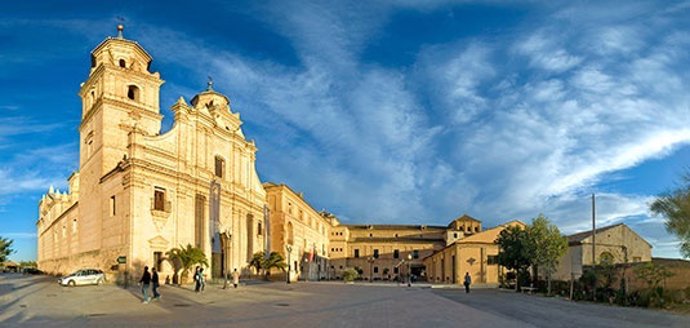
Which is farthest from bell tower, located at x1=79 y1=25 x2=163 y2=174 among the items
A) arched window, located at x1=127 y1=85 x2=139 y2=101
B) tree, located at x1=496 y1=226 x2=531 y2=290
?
tree, located at x1=496 y1=226 x2=531 y2=290

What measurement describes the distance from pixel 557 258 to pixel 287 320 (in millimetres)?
27825

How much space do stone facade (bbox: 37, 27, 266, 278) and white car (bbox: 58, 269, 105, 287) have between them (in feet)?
4.11

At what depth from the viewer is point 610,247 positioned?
44.7 m

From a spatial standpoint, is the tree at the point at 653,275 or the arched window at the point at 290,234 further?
the arched window at the point at 290,234

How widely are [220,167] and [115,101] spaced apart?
41.6ft

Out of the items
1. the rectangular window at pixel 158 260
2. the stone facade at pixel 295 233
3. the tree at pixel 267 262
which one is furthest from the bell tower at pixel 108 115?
the stone facade at pixel 295 233

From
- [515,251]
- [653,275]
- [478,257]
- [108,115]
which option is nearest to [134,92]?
[108,115]

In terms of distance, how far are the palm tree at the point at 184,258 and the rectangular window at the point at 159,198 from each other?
11.5ft

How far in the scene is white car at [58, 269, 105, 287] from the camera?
122 ft

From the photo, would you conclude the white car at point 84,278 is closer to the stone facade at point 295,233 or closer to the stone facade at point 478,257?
the stone facade at point 295,233

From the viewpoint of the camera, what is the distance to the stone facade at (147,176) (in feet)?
131

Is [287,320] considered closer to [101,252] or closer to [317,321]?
[317,321]

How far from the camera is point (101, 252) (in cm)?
4194

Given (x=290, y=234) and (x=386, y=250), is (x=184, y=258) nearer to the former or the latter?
(x=290, y=234)
